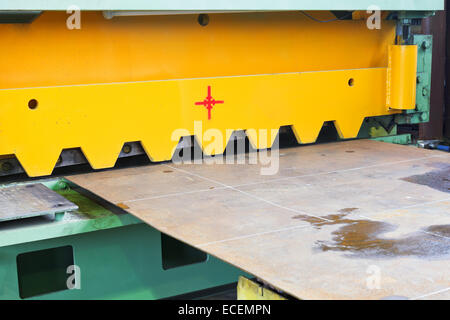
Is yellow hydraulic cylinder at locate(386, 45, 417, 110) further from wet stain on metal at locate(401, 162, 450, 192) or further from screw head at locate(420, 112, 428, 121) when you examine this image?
wet stain on metal at locate(401, 162, 450, 192)

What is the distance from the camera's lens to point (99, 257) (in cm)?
255

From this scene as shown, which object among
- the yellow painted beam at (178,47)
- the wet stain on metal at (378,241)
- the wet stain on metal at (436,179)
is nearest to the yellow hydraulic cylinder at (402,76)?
the yellow painted beam at (178,47)

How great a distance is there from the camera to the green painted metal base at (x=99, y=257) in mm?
2320

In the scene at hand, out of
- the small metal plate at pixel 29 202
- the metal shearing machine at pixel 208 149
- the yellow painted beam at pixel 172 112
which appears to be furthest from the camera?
the yellow painted beam at pixel 172 112

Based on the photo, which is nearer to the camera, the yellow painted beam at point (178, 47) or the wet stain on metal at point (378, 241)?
the wet stain on metal at point (378, 241)

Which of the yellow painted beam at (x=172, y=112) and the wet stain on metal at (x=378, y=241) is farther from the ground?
the yellow painted beam at (x=172, y=112)

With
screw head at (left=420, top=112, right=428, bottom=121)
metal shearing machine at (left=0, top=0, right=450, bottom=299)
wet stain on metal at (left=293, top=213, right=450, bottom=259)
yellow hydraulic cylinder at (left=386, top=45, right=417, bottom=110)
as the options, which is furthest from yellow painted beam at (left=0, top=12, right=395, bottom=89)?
wet stain on metal at (left=293, top=213, right=450, bottom=259)

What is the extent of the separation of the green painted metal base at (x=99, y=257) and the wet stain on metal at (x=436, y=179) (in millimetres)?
938

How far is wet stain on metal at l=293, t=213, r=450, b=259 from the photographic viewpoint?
181 cm

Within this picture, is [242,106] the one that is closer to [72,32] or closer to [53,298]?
[72,32]

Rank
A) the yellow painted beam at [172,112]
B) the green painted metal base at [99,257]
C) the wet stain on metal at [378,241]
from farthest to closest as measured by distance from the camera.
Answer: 1. the yellow painted beam at [172,112]
2. the green painted metal base at [99,257]
3. the wet stain on metal at [378,241]

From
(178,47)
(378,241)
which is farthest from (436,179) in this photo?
(178,47)

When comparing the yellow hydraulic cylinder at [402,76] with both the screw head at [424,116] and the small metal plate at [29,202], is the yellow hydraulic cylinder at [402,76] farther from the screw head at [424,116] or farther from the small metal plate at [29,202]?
the small metal plate at [29,202]
